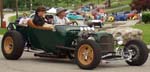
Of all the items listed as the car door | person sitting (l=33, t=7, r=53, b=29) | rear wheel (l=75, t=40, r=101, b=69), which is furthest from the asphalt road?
person sitting (l=33, t=7, r=53, b=29)

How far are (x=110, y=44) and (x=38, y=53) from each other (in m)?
2.39

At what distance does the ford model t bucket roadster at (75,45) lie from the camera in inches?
455

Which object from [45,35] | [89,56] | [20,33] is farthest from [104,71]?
[20,33]

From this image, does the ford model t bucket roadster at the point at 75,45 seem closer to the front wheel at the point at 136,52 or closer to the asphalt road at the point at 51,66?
the front wheel at the point at 136,52

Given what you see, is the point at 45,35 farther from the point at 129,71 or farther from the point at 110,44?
the point at 129,71

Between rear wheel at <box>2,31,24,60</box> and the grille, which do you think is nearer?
the grille

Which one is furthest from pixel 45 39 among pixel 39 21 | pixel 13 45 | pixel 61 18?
pixel 13 45

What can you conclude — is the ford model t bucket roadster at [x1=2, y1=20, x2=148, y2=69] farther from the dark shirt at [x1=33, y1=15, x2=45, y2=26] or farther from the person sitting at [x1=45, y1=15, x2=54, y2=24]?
the person sitting at [x1=45, y1=15, x2=54, y2=24]

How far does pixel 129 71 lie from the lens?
441 inches

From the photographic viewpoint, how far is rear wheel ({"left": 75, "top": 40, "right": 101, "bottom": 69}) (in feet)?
36.9

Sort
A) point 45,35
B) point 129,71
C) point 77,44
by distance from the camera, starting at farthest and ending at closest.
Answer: point 45,35
point 77,44
point 129,71

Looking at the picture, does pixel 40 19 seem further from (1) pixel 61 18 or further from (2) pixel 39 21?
(1) pixel 61 18

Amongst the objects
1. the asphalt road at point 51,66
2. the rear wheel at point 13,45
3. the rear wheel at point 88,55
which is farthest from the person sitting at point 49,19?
the rear wheel at point 88,55

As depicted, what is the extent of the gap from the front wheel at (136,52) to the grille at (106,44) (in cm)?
42
